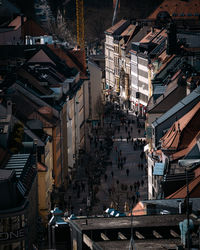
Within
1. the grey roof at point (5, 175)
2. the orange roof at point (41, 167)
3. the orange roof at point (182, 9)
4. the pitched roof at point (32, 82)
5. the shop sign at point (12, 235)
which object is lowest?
the orange roof at point (182, 9)

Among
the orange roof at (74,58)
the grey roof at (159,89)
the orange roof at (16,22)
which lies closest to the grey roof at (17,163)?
the grey roof at (159,89)

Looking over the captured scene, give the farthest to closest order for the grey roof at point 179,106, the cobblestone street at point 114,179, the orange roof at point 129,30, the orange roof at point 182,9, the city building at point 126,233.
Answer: the orange roof at point 182,9 → the orange roof at point 129,30 → the cobblestone street at point 114,179 → the grey roof at point 179,106 → the city building at point 126,233

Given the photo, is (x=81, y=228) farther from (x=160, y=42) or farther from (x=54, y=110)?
(x=160, y=42)

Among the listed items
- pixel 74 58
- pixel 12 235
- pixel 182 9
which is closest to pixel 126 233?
pixel 12 235

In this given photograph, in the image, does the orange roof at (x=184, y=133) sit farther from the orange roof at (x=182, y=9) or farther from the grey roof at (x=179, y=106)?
the orange roof at (x=182, y=9)

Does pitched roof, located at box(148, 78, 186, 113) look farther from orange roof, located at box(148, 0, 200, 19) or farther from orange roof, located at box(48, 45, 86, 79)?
orange roof, located at box(148, 0, 200, 19)

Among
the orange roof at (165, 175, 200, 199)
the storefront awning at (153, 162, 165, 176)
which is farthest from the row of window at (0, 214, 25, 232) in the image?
the storefront awning at (153, 162, 165, 176)
